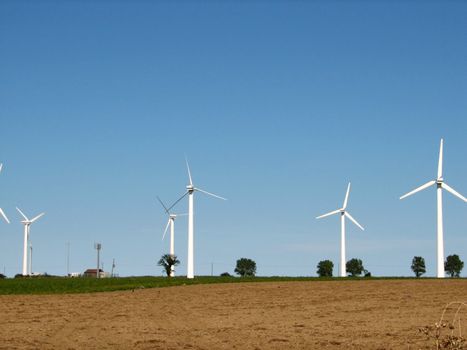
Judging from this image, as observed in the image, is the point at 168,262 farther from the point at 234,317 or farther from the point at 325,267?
the point at 325,267

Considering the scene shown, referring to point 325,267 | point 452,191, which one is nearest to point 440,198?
point 452,191

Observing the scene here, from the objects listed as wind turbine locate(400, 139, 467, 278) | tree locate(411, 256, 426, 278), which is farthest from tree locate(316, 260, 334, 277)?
wind turbine locate(400, 139, 467, 278)

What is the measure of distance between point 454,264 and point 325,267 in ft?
101

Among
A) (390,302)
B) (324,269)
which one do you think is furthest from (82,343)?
(324,269)

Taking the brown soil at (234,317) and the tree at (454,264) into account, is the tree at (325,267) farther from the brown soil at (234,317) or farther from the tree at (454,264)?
the brown soil at (234,317)

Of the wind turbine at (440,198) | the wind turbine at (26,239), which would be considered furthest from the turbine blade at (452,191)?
the wind turbine at (26,239)

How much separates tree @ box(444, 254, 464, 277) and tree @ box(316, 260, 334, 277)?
1086 inches

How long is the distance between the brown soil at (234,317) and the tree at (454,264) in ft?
392

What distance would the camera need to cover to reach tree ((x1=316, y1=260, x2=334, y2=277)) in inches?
6948

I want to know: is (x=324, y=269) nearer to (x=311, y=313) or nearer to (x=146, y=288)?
(x=146, y=288)

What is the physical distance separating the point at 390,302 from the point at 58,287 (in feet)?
107

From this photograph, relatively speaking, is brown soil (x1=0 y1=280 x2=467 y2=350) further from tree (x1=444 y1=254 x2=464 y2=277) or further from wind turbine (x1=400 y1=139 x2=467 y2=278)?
tree (x1=444 y1=254 x2=464 y2=277)

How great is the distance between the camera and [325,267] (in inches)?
7042

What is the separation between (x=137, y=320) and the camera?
4325 cm
